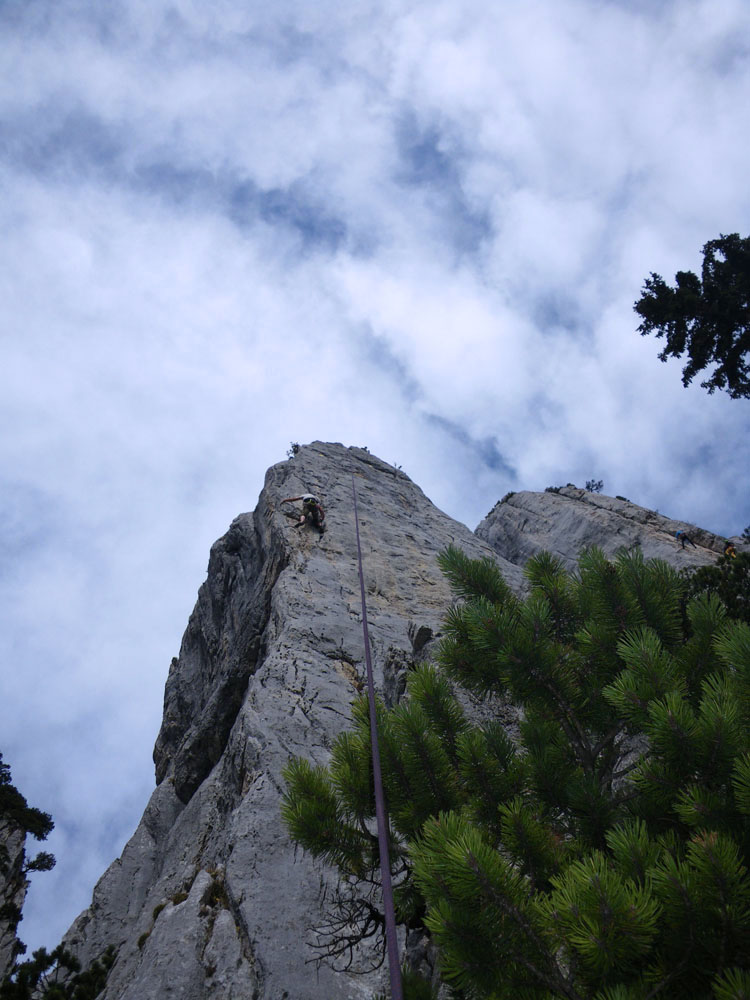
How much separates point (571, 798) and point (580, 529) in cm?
2207

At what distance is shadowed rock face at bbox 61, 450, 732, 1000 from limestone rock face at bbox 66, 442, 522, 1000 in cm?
3

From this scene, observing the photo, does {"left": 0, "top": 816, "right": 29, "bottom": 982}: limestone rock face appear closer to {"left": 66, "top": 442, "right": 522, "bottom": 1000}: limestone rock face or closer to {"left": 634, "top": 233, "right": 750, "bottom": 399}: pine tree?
{"left": 66, "top": 442, "right": 522, "bottom": 1000}: limestone rock face

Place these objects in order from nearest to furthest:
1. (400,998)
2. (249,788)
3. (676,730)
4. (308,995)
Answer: (400,998)
(676,730)
(308,995)
(249,788)

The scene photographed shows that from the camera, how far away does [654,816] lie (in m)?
4.57

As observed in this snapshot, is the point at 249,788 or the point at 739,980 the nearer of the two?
the point at 739,980

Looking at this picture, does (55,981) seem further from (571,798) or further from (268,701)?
(571,798)

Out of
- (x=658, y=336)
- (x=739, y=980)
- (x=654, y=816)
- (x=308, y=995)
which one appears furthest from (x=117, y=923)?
(x=658, y=336)

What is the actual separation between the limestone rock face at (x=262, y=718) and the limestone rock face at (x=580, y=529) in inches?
218

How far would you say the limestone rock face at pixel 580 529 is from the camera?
22547 mm

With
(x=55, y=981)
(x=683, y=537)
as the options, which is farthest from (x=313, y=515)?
(x=683, y=537)

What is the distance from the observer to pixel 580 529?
26203 millimetres

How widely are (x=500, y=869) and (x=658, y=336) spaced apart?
61.0 feet

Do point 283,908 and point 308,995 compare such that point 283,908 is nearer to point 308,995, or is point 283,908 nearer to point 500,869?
point 308,995

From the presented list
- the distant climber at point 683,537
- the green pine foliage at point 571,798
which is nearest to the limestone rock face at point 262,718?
the green pine foliage at point 571,798
